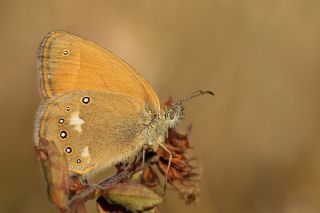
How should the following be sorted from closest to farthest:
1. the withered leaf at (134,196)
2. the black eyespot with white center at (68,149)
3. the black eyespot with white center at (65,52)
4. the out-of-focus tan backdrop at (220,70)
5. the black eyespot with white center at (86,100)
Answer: the withered leaf at (134,196) → the black eyespot with white center at (68,149) → the black eyespot with white center at (65,52) → the black eyespot with white center at (86,100) → the out-of-focus tan backdrop at (220,70)

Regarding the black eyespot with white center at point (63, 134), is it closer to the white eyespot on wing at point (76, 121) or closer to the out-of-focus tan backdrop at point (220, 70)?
the white eyespot on wing at point (76, 121)

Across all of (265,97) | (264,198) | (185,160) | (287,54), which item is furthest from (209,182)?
(185,160)

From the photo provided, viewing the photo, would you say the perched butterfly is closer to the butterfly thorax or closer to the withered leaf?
the butterfly thorax

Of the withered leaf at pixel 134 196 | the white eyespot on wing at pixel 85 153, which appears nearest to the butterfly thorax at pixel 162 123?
the white eyespot on wing at pixel 85 153

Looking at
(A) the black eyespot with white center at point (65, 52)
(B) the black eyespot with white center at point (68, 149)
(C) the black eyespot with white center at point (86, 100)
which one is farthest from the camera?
(C) the black eyespot with white center at point (86, 100)

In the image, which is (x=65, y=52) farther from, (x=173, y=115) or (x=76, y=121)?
(x=173, y=115)

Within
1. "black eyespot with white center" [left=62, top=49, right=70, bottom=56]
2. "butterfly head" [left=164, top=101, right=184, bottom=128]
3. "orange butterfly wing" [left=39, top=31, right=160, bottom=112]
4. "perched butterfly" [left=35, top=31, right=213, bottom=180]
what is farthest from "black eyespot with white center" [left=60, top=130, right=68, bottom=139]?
"butterfly head" [left=164, top=101, right=184, bottom=128]

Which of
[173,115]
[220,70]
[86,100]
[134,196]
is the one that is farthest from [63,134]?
[220,70]
